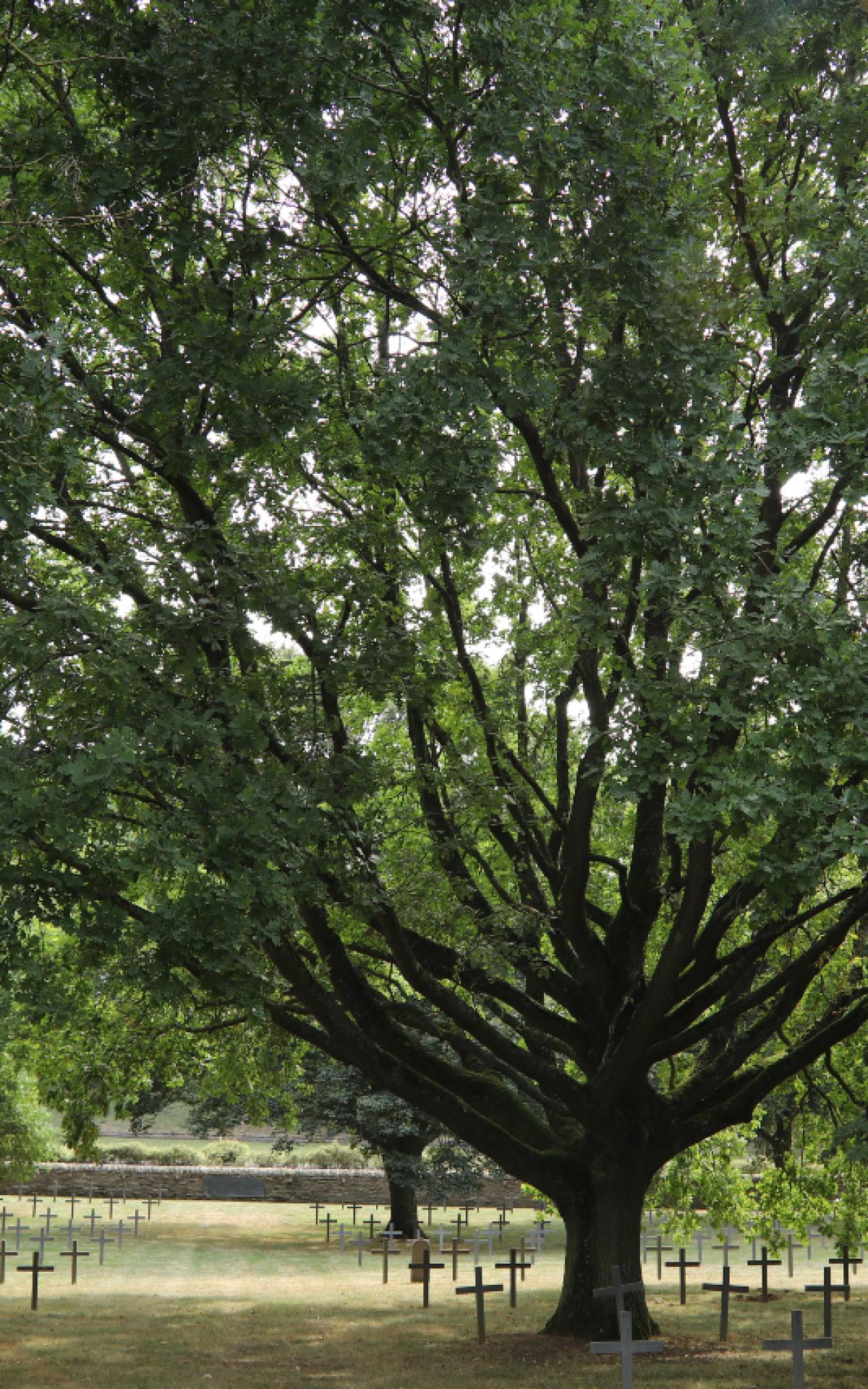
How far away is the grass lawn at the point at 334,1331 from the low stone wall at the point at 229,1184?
855 centimetres

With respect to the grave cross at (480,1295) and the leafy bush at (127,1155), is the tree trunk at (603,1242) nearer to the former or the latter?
the grave cross at (480,1295)

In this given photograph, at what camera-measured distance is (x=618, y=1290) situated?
1120 centimetres

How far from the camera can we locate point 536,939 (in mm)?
11773

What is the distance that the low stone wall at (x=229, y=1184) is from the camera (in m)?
35.1

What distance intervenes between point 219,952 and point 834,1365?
29.0 ft

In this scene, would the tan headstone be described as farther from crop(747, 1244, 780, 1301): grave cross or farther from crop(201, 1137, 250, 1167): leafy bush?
crop(201, 1137, 250, 1167): leafy bush

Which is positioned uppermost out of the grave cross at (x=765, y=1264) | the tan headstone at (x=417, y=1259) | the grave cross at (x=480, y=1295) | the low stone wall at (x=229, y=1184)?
the grave cross at (x=480, y=1295)

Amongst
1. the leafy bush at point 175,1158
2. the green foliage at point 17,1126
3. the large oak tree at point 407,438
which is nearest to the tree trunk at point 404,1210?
the green foliage at point 17,1126

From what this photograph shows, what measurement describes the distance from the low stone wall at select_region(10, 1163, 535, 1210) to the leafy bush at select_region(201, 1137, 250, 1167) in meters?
1.24

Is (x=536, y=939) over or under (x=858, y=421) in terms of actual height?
under

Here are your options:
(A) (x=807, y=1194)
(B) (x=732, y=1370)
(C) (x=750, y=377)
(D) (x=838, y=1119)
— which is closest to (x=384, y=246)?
(C) (x=750, y=377)

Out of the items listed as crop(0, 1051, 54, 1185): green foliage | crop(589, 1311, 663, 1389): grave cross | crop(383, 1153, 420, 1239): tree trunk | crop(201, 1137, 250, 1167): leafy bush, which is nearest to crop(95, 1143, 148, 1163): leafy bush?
crop(201, 1137, 250, 1167): leafy bush

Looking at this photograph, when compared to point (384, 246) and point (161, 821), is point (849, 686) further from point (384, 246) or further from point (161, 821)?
point (384, 246)

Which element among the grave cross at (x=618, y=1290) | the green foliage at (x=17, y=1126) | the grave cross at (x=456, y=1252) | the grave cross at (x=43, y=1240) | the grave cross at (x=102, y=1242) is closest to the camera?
the grave cross at (x=618, y=1290)
